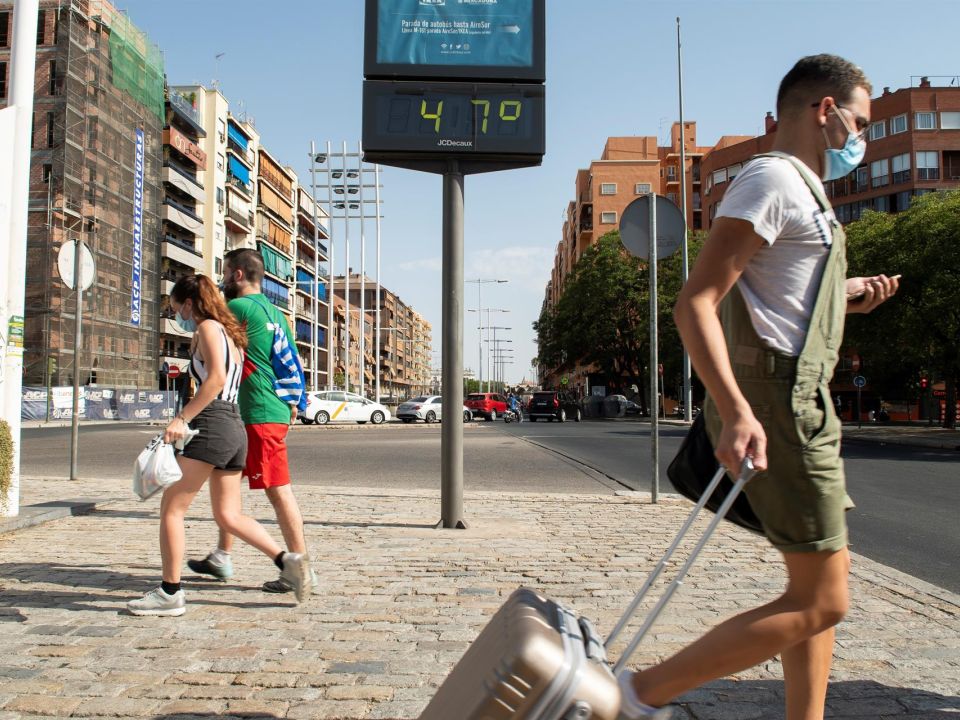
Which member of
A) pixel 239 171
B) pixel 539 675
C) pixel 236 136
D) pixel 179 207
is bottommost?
pixel 539 675

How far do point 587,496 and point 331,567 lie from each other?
4835 mm

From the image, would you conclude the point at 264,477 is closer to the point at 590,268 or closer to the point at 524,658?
the point at 524,658

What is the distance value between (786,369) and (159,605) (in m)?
3.33

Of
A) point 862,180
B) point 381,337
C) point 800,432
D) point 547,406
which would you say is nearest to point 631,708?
point 800,432

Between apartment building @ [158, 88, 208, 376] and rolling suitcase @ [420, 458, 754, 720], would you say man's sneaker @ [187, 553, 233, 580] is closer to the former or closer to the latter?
rolling suitcase @ [420, 458, 754, 720]

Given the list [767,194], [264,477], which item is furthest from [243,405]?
[767,194]

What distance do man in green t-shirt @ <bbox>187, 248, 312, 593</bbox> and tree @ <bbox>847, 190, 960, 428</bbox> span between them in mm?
28720

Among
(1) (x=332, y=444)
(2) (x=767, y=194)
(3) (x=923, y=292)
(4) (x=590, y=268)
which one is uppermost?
(4) (x=590, y=268)

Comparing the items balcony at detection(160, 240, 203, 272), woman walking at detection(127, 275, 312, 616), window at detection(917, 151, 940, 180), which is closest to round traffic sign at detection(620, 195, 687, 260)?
woman walking at detection(127, 275, 312, 616)

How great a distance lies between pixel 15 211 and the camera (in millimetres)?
7156

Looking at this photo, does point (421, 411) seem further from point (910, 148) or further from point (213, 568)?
point (910, 148)

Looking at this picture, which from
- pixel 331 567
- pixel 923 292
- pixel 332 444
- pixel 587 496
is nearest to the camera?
pixel 331 567

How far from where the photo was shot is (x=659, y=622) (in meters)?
4.12

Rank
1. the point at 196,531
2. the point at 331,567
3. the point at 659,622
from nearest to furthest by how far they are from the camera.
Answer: the point at 659,622, the point at 331,567, the point at 196,531
